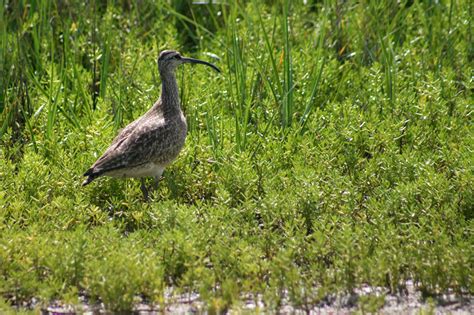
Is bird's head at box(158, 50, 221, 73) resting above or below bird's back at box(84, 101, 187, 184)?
above

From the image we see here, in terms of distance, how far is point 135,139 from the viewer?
336 inches

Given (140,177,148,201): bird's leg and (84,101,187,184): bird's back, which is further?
(140,177,148,201): bird's leg

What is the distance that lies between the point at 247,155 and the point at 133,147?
98 cm

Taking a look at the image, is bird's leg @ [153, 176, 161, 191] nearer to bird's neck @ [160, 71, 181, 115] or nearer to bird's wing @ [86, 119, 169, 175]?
bird's wing @ [86, 119, 169, 175]

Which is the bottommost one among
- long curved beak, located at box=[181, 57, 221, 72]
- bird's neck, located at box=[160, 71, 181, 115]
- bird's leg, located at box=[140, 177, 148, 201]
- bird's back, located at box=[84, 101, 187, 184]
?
bird's leg, located at box=[140, 177, 148, 201]

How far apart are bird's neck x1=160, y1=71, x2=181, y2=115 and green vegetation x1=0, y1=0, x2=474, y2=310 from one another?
1.15 feet

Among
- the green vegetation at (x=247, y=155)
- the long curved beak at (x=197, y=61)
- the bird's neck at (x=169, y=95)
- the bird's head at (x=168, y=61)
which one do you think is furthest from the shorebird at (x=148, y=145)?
the long curved beak at (x=197, y=61)

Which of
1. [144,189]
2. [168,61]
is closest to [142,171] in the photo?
[144,189]

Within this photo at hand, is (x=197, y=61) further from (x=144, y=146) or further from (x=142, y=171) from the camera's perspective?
(x=142, y=171)

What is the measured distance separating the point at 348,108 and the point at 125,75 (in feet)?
8.02

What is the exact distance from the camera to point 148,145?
856 centimetres

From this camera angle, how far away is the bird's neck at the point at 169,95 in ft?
29.6

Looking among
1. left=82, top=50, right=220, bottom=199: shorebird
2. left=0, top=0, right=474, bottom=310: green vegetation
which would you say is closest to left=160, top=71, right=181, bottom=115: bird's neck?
left=82, top=50, right=220, bottom=199: shorebird

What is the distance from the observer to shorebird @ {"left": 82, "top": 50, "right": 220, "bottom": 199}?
820 centimetres
